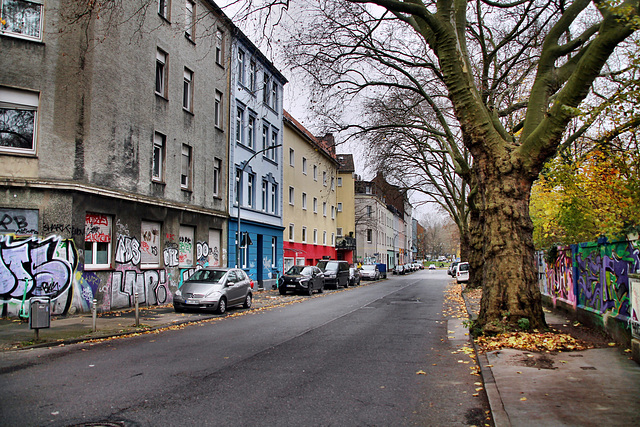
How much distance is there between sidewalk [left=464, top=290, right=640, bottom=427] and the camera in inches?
199

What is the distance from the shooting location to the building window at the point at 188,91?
901 inches

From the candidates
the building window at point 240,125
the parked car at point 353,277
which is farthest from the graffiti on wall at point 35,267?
A: the parked car at point 353,277

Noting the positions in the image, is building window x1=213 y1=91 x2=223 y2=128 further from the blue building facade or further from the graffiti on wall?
the graffiti on wall

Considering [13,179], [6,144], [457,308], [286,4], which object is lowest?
[457,308]

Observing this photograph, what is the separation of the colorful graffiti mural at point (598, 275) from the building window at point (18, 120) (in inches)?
619

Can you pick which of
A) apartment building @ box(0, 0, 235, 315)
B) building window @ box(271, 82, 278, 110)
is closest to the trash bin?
apartment building @ box(0, 0, 235, 315)

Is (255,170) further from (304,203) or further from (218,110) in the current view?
(304,203)

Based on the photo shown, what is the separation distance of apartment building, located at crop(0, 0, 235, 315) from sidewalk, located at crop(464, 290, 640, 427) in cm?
945

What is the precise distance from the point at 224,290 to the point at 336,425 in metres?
12.5

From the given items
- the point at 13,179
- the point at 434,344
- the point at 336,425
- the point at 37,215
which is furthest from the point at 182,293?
the point at 336,425

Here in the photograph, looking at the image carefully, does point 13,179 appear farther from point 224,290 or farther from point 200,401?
point 200,401

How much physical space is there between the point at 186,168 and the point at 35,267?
9.05 meters

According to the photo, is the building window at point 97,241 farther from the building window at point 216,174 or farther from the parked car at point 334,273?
the parked car at point 334,273

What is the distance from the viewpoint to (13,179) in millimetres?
14445
